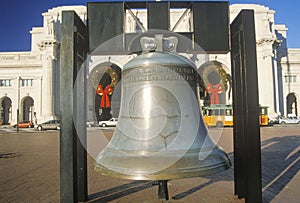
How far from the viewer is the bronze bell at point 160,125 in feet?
7.39

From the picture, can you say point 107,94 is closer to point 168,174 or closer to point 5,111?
point 168,174

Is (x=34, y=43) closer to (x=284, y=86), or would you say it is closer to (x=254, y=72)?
(x=284, y=86)

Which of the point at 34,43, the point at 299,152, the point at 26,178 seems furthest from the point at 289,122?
the point at 34,43

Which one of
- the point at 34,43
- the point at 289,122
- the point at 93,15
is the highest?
the point at 34,43

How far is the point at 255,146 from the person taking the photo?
10.2 ft

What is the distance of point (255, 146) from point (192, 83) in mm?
1133

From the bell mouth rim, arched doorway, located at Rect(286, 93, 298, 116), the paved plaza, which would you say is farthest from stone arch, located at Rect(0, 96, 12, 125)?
the bell mouth rim

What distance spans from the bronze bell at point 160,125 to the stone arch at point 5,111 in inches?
2010

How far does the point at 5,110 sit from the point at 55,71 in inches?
673

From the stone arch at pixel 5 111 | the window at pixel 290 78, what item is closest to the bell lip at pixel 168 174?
the window at pixel 290 78

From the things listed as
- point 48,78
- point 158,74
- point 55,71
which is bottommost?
point 158,74

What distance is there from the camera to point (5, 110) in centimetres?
4878

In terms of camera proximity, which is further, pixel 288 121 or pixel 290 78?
pixel 290 78

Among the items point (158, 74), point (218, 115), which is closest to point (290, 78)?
point (218, 115)
